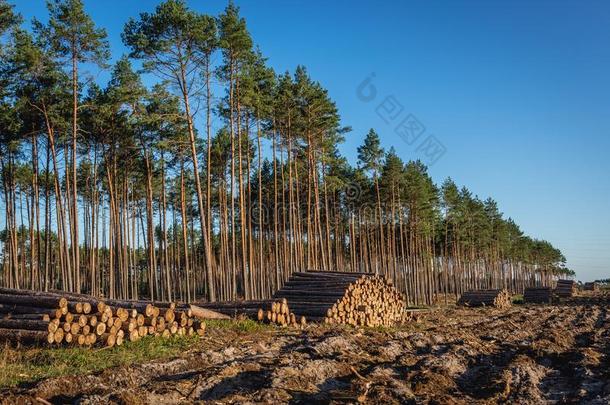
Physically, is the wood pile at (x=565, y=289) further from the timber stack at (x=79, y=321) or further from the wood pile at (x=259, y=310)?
the timber stack at (x=79, y=321)

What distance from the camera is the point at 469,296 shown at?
39.3 metres

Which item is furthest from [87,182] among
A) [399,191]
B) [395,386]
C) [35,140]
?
[395,386]

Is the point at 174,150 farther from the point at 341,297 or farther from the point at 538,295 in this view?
the point at 538,295

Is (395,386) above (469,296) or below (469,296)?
above

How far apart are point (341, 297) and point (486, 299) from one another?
23.0 m

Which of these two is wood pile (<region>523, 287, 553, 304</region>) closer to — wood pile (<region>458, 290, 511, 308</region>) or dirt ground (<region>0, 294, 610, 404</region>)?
wood pile (<region>458, 290, 511, 308</region>)

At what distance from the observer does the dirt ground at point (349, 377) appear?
670cm

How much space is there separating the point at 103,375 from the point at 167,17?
741 inches

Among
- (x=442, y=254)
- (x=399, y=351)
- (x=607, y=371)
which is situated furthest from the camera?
(x=442, y=254)

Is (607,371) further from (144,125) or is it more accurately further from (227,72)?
(144,125)

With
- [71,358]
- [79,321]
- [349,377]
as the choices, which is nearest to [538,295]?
[349,377]

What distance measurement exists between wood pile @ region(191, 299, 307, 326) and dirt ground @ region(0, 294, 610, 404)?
12.3ft

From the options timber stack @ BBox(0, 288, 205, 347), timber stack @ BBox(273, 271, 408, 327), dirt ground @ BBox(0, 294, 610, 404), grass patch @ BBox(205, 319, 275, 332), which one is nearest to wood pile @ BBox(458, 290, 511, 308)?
timber stack @ BBox(273, 271, 408, 327)

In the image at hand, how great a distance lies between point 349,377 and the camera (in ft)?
26.2
